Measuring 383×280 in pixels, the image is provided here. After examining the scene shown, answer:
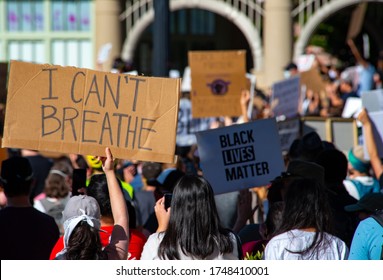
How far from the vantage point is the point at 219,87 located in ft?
37.7

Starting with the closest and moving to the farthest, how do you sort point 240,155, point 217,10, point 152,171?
point 240,155
point 152,171
point 217,10

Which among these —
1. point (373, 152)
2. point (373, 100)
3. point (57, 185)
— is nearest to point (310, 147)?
point (373, 152)

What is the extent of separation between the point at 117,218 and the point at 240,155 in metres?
2.00

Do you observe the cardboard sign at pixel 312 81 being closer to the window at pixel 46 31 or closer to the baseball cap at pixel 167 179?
the baseball cap at pixel 167 179

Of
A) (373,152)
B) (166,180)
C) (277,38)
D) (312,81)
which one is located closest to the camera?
(373,152)

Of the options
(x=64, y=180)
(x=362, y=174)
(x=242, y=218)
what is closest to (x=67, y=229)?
(x=242, y=218)

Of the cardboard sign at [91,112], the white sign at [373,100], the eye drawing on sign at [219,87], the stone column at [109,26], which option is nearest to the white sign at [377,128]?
the white sign at [373,100]

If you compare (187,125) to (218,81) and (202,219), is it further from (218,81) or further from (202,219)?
(202,219)

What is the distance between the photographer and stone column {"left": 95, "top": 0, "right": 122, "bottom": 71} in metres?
22.9

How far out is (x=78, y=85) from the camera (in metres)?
5.98

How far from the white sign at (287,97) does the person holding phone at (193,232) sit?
254 inches

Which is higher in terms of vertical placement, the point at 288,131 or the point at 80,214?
the point at 288,131

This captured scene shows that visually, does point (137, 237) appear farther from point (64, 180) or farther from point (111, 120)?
point (64, 180)
